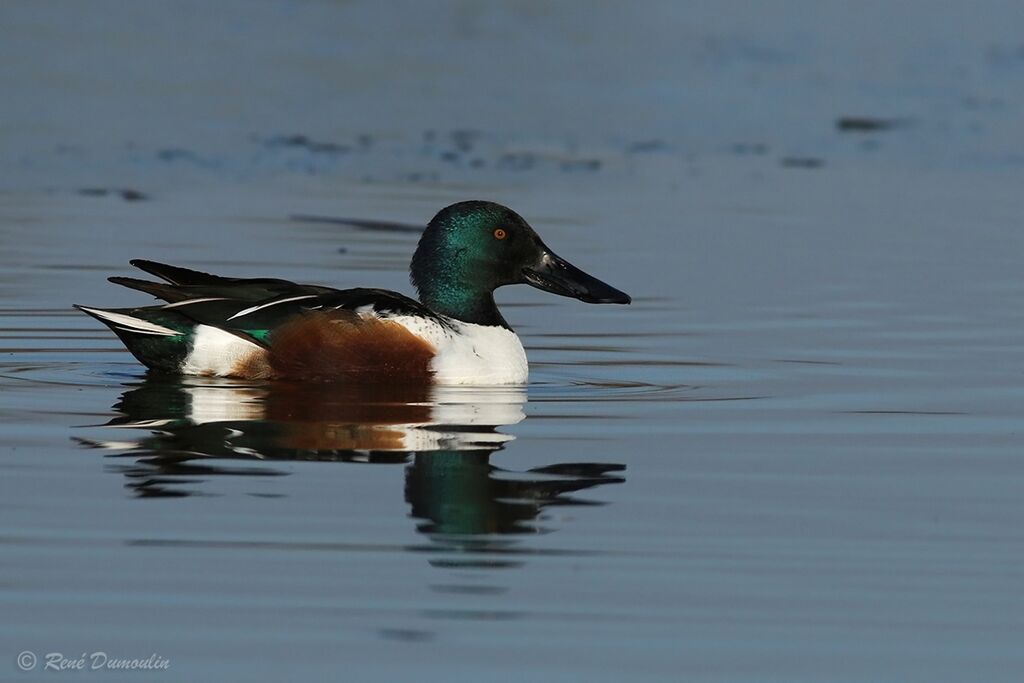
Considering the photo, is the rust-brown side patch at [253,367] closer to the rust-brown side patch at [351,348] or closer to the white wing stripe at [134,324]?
the rust-brown side patch at [351,348]

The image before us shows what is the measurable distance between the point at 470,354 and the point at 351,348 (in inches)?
20.1

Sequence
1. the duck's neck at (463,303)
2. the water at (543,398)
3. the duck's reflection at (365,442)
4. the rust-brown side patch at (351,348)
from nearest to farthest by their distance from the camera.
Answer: the water at (543,398), the duck's reflection at (365,442), the rust-brown side patch at (351,348), the duck's neck at (463,303)

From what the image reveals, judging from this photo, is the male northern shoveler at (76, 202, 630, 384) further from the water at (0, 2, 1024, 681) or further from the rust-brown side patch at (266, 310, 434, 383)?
the water at (0, 2, 1024, 681)

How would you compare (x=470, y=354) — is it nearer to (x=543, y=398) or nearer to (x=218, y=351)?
(x=543, y=398)

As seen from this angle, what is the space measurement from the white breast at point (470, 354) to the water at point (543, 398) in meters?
0.11

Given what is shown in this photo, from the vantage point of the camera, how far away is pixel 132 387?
8.55m

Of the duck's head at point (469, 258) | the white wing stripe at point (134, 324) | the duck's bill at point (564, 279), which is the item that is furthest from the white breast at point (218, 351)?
the duck's bill at point (564, 279)

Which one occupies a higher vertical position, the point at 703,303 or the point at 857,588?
the point at 703,303

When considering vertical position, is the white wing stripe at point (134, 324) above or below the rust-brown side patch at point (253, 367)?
above

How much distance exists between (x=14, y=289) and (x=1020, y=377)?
511 cm

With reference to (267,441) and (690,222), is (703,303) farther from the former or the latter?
(267,441)

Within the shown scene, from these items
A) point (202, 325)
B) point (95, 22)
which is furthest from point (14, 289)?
point (95, 22)

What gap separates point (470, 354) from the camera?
874 centimetres

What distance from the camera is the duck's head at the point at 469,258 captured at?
9.22 metres
